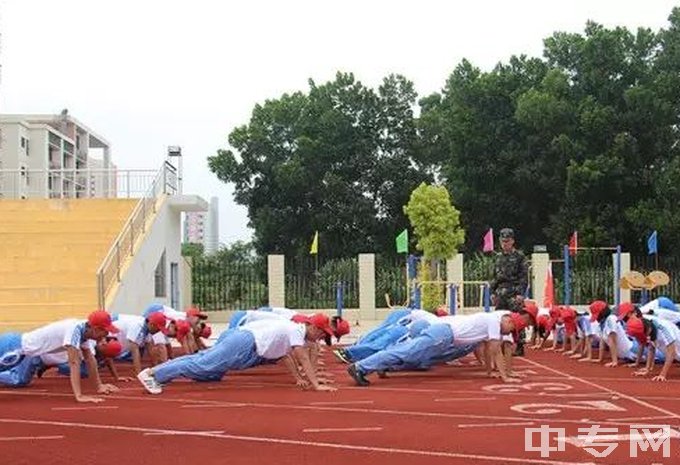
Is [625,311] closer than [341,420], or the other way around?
[341,420]

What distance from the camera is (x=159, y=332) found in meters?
12.2

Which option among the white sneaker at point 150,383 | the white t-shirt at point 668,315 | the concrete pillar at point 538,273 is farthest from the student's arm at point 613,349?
the concrete pillar at point 538,273

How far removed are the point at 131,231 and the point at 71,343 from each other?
12.7 meters

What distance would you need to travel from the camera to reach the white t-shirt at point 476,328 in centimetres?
1126

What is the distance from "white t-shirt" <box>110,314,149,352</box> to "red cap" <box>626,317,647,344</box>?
5.92 m

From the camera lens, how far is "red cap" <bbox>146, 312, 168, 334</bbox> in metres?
11.8

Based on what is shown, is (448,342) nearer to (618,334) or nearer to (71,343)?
(618,334)

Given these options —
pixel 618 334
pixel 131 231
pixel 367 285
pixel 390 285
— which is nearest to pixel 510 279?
pixel 618 334

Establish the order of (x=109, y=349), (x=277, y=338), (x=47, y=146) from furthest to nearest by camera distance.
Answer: (x=47, y=146), (x=109, y=349), (x=277, y=338)

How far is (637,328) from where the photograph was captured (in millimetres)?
11180

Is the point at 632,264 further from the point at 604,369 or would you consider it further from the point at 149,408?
the point at 149,408

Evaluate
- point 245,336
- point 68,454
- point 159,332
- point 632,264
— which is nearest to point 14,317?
point 159,332

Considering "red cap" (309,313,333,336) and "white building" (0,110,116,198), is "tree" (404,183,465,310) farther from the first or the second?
"red cap" (309,313,333,336)

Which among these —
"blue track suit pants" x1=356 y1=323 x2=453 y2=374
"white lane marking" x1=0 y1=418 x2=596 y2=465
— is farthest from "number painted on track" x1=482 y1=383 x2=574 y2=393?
"white lane marking" x1=0 y1=418 x2=596 y2=465
